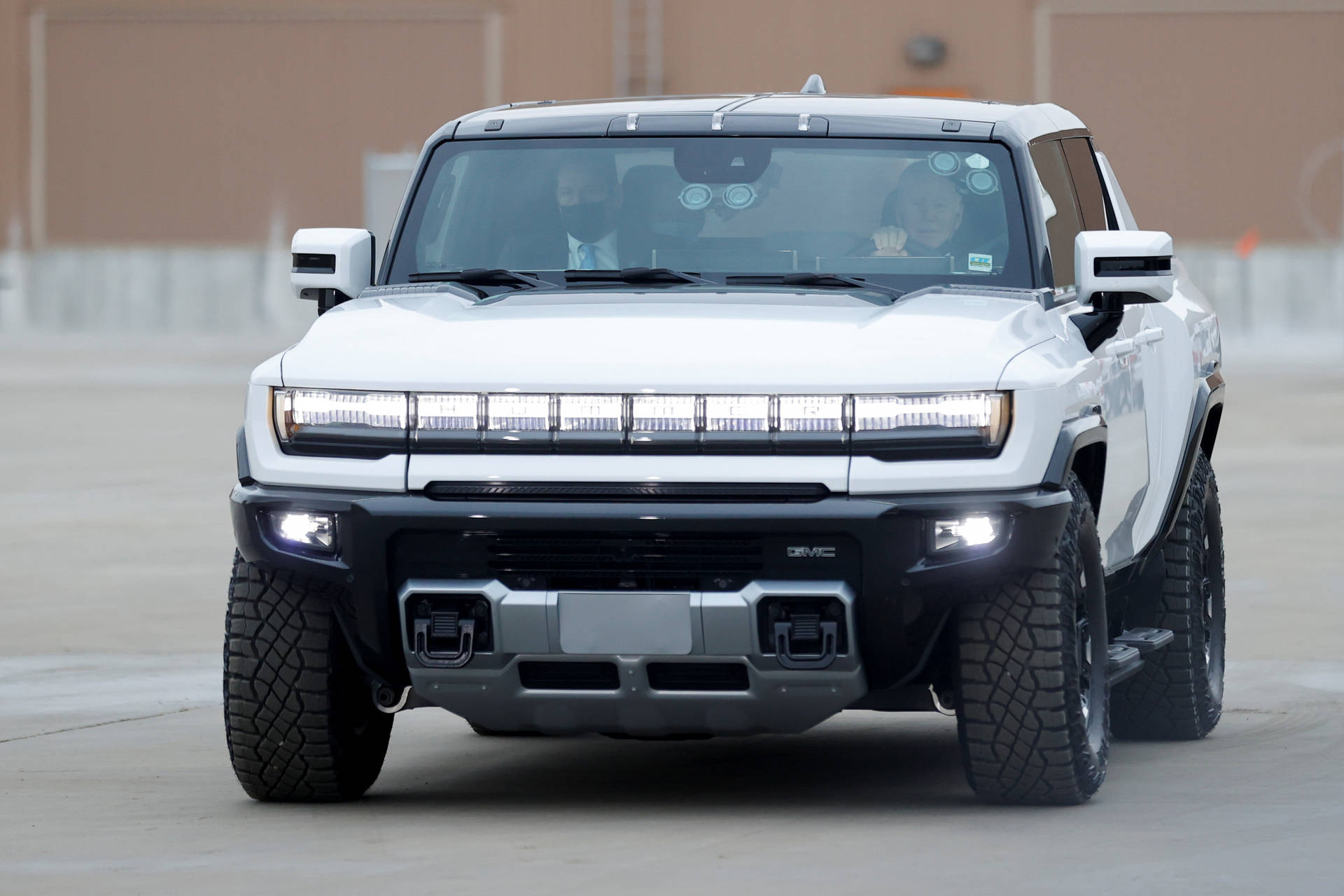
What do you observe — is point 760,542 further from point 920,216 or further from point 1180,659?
point 1180,659

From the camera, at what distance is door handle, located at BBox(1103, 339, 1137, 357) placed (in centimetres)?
757

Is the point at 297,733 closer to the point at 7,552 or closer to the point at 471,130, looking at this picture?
the point at 471,130

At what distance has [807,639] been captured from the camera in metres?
6.45

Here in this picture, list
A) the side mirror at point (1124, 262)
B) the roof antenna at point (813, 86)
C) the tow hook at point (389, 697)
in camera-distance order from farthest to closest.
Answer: the roof antenna at point (813, 86) → the side mirror at point (1124, 262) → the tow hook at point (389, 697)

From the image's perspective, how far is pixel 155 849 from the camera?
6.49m

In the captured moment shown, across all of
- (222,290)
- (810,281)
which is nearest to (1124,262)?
(810,281)

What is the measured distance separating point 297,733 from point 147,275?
30624 mm

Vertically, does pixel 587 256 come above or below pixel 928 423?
above

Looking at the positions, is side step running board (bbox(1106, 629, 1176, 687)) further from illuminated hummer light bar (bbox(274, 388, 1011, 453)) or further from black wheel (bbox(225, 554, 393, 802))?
black wheel (bbox(225, 554, 393, 802))

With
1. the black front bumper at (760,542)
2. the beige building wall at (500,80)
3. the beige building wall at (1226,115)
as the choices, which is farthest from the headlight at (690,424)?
the beige building wall at (1226,115)

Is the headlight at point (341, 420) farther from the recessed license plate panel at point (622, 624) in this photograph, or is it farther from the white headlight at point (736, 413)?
the white headlight at point (736, 413)

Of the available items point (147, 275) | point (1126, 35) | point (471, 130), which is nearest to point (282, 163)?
point (147, 275)

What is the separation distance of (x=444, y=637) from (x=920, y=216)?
189cm

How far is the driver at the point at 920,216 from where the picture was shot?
746 centimetres
